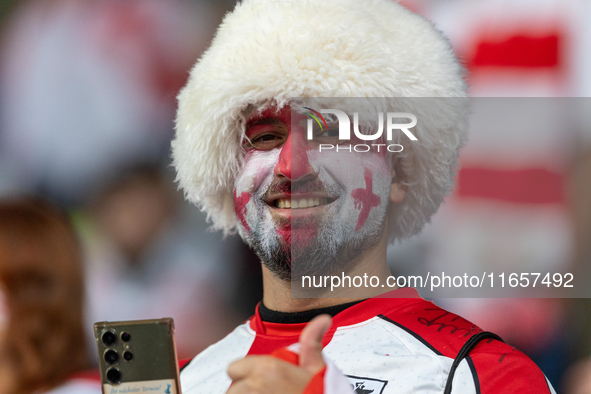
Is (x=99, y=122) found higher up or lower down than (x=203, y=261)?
higher up

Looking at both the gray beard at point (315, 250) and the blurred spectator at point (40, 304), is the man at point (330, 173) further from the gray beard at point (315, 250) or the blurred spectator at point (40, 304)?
the blurred spectator at point (40, 304)

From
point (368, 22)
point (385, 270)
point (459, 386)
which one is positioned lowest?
point (459, 386)

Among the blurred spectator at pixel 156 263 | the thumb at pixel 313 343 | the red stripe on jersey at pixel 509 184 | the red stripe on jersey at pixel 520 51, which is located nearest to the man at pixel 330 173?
the red stripe on jersey at pixel 509 184

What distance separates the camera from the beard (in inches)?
57.5

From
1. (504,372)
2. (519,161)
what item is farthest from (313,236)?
(519,161)

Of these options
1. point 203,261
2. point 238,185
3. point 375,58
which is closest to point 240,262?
point 203,261

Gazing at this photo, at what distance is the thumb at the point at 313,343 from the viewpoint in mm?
889

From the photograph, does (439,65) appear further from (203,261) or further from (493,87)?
(203,261)

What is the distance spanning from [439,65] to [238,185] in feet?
2.12

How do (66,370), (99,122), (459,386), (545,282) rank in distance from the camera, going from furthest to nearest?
(99,122)
(66,370)
(545,282)
(459,386)

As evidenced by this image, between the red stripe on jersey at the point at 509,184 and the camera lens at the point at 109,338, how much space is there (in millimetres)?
1105

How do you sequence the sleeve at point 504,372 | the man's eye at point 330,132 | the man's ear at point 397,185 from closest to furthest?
1. the sleeve at point 504,372
2. the man's eye at point 330,132
3. the man's ear at point 397,185

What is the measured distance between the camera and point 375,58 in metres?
1.42

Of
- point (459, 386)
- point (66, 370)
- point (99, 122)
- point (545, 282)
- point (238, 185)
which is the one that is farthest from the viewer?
point (99, 122)
